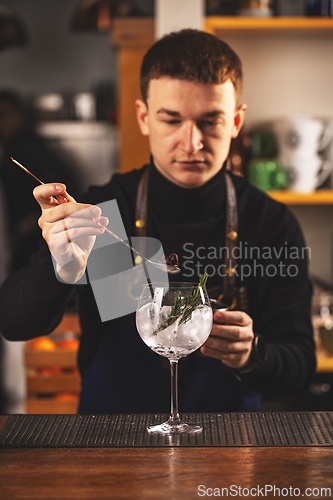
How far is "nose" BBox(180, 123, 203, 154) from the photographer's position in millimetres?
1227

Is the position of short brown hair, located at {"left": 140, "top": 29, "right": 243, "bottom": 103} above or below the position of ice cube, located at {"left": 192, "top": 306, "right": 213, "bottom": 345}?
above

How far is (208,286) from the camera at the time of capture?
139 cm

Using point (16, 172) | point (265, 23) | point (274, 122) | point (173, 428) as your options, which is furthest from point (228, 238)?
point (16, 172)

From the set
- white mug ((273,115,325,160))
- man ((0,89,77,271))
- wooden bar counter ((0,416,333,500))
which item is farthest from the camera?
man ((0,89,77,271))

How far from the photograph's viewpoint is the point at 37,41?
5.60 meters

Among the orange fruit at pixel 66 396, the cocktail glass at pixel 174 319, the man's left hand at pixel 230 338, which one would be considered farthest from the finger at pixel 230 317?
the orange fruit at pixel 66 396

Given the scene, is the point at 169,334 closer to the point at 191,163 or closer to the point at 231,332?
the point at 231,332

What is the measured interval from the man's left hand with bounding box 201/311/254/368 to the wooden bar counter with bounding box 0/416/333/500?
0.25 m

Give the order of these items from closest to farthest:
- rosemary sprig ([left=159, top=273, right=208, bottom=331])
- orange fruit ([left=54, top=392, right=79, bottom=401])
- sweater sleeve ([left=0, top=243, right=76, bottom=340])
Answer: rosemary sprig ([left=159, top=273, right=208, bottom=331])
sweater sleeve ([left=0, top=243, right=76, bottom=340])
orange fruit ([left=54, top=392, right=79, bottom=401])

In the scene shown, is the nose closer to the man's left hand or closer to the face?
the face

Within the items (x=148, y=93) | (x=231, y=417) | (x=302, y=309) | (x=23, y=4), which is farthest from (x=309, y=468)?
(x=23, y=4)

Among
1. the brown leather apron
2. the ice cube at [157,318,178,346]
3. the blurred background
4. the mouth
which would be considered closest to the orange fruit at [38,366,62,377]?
the blurred background

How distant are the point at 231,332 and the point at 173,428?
0.69 ft

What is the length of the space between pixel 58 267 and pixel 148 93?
20.1 inches
